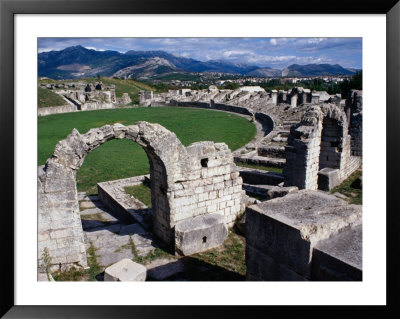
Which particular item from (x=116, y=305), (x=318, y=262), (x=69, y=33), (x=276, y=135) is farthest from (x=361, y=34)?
(x=276, y=135)

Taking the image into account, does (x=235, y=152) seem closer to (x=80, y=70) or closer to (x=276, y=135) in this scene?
(x=276, y=135)

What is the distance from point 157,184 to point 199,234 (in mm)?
1683

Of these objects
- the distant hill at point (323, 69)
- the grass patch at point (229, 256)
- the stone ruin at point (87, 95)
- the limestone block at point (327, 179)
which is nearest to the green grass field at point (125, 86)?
the stone ruin at point (87, 95)

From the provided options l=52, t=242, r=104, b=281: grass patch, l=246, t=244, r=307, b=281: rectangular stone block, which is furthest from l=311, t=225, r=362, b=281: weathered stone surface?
l=52, t=242, r=104, b=281: grass patch

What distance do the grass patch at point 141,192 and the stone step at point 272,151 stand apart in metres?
7.81

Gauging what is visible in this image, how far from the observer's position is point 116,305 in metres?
4.48

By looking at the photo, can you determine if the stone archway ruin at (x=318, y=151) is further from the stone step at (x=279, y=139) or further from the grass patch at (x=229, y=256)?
the stone step at (x=279, y=139)

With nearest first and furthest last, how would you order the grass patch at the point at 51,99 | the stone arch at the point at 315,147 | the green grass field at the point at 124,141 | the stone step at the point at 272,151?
the stone arch at the point at 315,147 < the green grass field at the point at 124,141 < the stone step at the point at 272,151 < the grass patch at the point at 51,99

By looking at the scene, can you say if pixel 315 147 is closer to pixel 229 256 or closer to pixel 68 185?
pixel 229 256

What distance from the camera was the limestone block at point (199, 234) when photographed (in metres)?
7.45

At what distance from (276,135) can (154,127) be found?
1581 centimetres

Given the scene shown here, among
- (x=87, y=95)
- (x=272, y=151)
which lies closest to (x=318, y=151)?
(x=272, y=151)

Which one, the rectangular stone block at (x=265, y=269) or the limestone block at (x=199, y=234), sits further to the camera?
the limestone block at (x=199, y=234)

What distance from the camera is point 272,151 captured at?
1794cm
